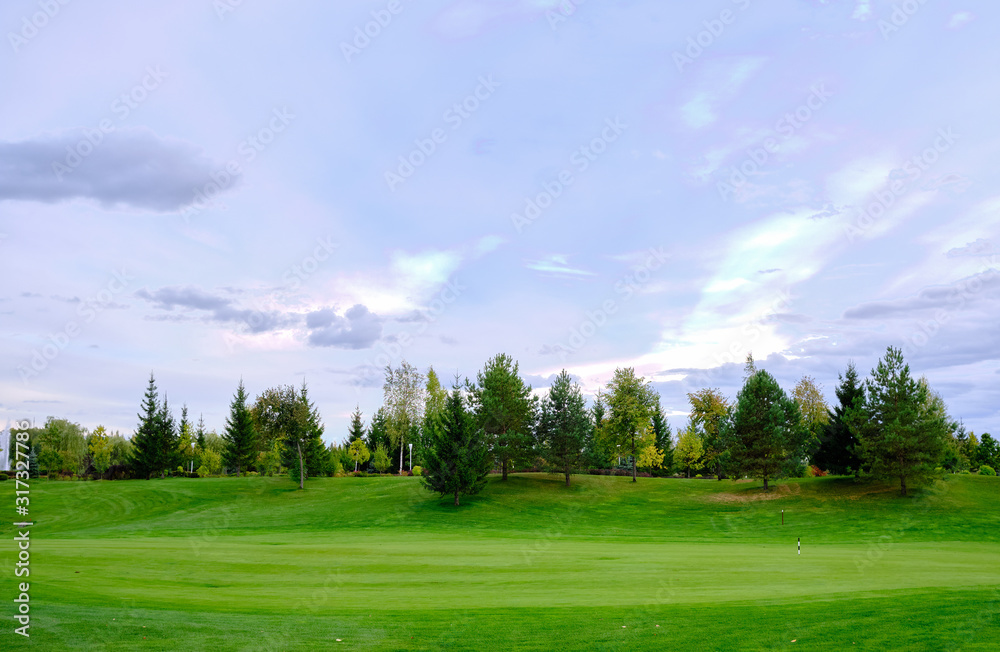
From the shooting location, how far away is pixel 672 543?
3894cm

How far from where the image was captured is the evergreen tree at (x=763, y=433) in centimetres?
5781

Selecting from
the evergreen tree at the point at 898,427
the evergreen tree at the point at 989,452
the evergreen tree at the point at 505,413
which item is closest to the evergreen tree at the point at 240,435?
the evergreen tree at the point at 505,413

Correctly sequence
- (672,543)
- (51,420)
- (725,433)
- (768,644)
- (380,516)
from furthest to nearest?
(51,420) → (725,433) → (380,516) → (672,543) → (768,644)

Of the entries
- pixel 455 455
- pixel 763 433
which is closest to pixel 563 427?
pixel 455 455

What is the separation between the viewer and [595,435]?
64.8m

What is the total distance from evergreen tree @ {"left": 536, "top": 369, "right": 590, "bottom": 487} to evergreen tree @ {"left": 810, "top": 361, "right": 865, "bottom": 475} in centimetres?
2110

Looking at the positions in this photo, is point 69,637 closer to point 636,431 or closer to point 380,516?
point 380,516

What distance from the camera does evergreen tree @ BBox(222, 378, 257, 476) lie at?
76500 mm

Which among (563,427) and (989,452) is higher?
(563,427)

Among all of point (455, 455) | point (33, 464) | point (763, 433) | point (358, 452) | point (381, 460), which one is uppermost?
point (763, 433)

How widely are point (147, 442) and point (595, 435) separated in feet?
170

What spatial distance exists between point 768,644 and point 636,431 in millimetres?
54602

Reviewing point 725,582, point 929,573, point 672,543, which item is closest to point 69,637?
point 725,582

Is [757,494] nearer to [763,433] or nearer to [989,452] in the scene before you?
[763,433]
